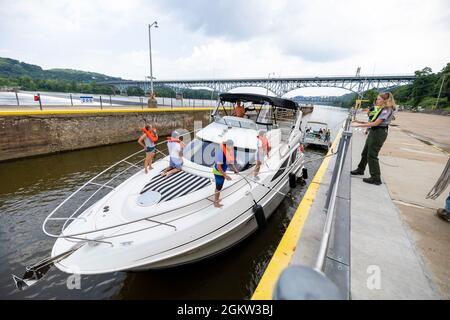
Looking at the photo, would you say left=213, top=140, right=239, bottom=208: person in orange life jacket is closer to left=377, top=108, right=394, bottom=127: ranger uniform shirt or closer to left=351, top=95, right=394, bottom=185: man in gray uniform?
left=351, top=95, right=394, bottom=185: man in gray uniform

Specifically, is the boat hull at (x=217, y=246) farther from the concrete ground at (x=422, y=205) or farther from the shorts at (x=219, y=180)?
the concrete ground at (x=422, y=205)

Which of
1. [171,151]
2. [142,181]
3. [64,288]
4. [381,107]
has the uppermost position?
[381,107]

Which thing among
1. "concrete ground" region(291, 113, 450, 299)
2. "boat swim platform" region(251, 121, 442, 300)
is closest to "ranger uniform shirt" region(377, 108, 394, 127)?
"concrete ground" region(291, 113, 450, 299)

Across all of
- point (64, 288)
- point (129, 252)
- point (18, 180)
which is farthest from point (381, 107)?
point (18, 180)

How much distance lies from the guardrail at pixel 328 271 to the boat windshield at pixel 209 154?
→ 6.83 feet

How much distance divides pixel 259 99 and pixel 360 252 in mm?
5453

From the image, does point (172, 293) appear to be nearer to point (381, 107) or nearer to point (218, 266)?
point (218, 266)

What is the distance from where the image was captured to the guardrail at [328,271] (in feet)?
3.09

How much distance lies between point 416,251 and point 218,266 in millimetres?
3225

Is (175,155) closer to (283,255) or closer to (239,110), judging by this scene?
(283,255)

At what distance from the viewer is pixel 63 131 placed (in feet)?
35.5

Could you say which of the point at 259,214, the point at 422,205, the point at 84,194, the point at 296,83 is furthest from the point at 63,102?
the point at 296,83

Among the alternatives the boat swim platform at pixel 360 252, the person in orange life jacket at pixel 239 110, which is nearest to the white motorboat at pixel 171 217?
the boat swim platform at pixel 360 252

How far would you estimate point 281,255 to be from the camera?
2.39 m
